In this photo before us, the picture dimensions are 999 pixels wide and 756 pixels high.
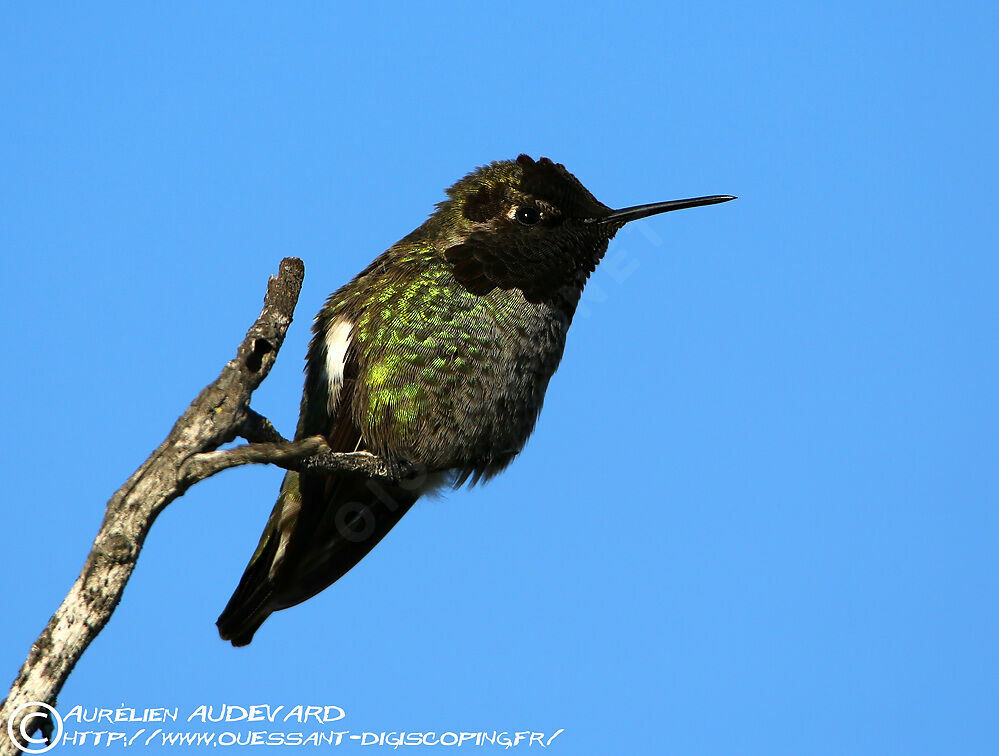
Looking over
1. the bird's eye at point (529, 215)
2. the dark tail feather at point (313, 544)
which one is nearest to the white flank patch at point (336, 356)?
the dark tail feather at point (313, 544)

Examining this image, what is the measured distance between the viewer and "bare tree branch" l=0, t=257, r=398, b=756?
3.86 m

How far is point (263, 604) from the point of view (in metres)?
6.09

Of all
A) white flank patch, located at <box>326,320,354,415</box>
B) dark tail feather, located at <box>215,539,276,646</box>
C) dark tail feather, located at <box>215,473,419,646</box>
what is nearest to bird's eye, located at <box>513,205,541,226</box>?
white flank patch, located at <box>326,320,354,415</box>

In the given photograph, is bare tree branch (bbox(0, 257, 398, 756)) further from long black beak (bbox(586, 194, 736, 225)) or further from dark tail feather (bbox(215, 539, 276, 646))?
long black beak (bbox(586, 194, 736, 225))

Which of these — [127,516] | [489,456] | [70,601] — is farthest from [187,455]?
[489,456]

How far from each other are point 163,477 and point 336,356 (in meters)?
2.08

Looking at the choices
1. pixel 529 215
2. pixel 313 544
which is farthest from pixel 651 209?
pixel 313 544

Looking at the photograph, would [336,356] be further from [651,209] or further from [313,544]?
[651,209]

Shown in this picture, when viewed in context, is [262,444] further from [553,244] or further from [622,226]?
[622,226]

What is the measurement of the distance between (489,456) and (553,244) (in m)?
1.32

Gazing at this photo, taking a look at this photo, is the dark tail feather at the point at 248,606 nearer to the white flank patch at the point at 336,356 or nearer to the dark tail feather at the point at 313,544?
the dark tail feather at the point at 313,544

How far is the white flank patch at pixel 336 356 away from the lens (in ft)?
19.8

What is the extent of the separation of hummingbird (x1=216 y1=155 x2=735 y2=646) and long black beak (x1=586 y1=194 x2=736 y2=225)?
1cm

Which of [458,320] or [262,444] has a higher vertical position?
[458,320]
